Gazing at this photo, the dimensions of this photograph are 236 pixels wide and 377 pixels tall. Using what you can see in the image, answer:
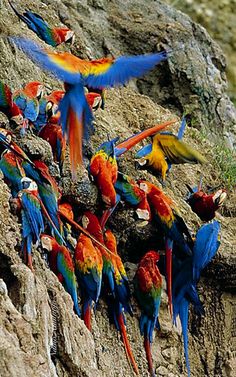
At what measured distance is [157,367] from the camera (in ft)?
17.1

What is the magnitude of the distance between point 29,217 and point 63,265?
298 mm

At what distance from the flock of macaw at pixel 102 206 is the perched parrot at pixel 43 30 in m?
0.60

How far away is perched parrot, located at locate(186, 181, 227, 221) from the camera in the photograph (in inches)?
221

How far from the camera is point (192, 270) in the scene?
5301 millimetres

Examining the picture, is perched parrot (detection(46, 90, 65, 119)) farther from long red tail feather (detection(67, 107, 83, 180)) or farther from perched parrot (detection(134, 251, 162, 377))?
perched parrot (detection(134, 251, 162, 377))

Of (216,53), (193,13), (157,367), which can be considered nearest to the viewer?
(157,367)

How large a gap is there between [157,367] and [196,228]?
2.47 ft

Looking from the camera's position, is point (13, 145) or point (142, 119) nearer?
point (13, 145)

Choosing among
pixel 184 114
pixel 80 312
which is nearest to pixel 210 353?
pixel 80 312

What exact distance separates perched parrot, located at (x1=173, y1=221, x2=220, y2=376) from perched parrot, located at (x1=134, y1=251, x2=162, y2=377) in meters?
0.17

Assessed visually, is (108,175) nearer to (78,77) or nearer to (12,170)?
(78,77)

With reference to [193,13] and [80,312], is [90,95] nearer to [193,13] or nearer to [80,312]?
[80,312]

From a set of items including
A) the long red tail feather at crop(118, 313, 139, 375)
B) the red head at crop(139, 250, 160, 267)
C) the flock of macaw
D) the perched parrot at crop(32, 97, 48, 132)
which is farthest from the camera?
the perched parrot at crop(32, 97, 48, 132)

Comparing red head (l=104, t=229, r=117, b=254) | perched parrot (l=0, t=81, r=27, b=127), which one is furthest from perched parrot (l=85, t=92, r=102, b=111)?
red head (l=104, t=229, r=117, b=254)
